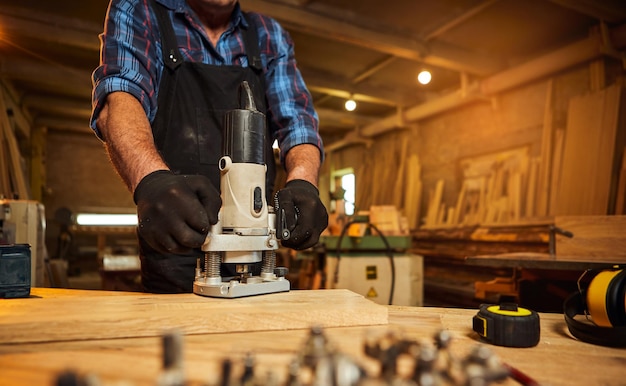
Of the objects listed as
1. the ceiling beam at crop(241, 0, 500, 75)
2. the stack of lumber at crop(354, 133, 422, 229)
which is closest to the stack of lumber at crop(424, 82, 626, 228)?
the stack of lumber at crop(354, 133, 422, 229)

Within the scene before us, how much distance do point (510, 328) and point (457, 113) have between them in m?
6.35

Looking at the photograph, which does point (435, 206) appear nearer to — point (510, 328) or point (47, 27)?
point (47, 27)

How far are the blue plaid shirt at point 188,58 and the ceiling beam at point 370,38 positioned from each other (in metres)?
2.52

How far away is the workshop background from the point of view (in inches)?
161

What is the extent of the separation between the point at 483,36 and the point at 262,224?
5019 mm

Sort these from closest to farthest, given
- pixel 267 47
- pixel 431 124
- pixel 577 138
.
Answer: pixel 267 47 → pixel 577 138 → pixel 431 124

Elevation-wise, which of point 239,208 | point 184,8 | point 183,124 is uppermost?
point 184,8

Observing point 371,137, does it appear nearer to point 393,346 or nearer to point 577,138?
point 577,138

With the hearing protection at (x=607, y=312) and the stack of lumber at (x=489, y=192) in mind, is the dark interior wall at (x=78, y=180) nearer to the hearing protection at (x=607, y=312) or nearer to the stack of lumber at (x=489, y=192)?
the stack of lumber at (x=489, y=192)

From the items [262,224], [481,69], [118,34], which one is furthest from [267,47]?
[481,69]

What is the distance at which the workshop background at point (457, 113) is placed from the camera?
410 centimetres

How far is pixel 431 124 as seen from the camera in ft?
23.7

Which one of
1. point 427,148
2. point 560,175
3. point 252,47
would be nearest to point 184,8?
point 252,47

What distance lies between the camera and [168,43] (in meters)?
1.41
